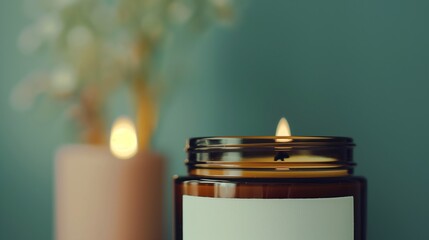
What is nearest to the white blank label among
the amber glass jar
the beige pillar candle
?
the amber glass jar

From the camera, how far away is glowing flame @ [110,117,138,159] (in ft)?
1.70

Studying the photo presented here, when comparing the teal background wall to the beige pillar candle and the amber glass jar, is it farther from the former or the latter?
the amber glass jar

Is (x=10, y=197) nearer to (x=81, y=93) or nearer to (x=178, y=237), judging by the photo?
(x=81, y=93)

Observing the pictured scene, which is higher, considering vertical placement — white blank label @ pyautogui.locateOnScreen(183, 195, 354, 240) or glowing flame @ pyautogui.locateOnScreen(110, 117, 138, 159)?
glowing flame @ pyautogui.locateOnScreen(110, 117, 138, 159)

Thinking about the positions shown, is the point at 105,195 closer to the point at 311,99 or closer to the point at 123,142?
the point at 123,142

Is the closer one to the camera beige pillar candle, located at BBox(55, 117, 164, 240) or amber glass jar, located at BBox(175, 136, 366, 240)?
amber glass jar, located at BBox(175, 136, 366, 240)

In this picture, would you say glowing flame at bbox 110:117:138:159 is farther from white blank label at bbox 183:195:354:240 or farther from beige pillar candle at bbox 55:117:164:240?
white blank label at bbox 183:195:354:240

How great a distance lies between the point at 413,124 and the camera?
55 centimetres

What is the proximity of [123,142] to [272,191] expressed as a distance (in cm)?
19

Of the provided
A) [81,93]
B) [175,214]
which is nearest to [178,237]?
[175,214]

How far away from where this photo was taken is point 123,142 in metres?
0.52

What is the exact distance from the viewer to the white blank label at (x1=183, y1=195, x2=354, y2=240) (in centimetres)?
37

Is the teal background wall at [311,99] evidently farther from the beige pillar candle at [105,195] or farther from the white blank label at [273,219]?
the white blank label at [273,219]

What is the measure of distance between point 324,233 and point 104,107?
1.07ft
